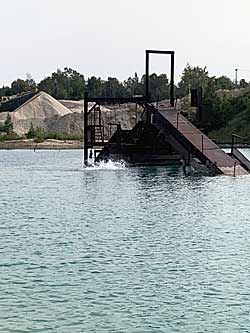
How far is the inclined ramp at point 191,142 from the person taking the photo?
4278 centimetres

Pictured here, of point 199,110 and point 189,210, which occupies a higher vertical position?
point 199,110

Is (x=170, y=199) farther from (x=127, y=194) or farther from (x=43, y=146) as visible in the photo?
(x=43, y=146)

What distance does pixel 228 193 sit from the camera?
32906mm

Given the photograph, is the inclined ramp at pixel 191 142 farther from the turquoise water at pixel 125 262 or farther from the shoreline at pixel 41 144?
the shoreline at pixel 41 144

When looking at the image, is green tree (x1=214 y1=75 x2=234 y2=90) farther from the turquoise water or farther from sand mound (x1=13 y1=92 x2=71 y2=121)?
the turquoise water

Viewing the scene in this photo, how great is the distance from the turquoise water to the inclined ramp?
1010cm

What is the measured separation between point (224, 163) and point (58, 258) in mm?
26457

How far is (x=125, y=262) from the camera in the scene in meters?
17.0

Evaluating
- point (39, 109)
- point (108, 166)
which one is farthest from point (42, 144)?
point (108, 166)

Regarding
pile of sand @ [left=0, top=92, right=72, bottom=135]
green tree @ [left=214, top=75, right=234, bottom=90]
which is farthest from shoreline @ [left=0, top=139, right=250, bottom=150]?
green tree @ [left=214, top=75, right=234, bottom=90]

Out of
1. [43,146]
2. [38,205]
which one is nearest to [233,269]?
[38,205]

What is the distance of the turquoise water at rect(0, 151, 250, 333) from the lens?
12734 mm

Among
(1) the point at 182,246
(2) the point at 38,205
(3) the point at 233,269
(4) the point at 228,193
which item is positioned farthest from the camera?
(4) the point at 228,193

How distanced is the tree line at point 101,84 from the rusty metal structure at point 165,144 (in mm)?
90505
